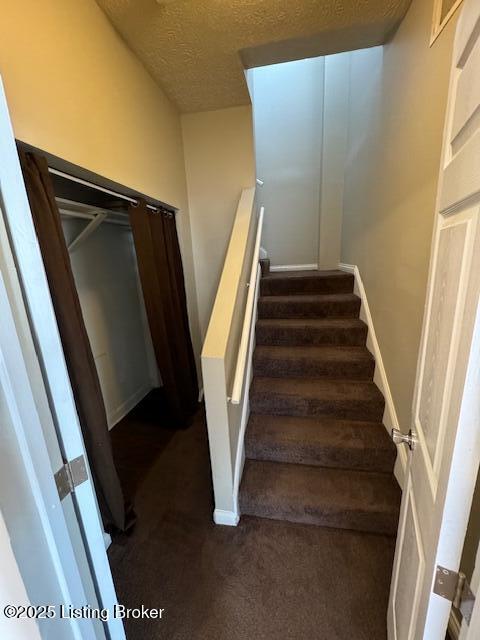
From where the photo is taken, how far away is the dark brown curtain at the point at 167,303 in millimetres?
2047

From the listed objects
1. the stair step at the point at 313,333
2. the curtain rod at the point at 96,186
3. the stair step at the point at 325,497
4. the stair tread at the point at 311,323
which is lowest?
the stair step at the point at 325,497

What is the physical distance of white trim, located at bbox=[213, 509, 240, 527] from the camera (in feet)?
5.36

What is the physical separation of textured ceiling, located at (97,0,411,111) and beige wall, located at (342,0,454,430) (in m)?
0.26

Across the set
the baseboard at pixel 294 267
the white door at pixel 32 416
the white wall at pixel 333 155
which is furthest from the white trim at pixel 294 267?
the white door at pixel 32 416

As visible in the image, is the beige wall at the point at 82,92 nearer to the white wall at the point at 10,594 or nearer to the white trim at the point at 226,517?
the white wall at the point at 10,594

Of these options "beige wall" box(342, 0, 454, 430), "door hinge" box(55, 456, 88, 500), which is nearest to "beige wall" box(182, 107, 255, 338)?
"beige wall" box(342, 0, 454, 430)

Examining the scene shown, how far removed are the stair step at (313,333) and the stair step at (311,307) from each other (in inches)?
4.5

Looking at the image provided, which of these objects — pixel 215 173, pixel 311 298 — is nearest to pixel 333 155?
pixel 215 173

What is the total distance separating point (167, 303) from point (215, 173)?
1.39 meters

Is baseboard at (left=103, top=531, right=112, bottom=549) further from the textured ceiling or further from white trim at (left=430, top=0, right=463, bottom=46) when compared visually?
white trim at (left=430, top=0, right=463, bottom=46)

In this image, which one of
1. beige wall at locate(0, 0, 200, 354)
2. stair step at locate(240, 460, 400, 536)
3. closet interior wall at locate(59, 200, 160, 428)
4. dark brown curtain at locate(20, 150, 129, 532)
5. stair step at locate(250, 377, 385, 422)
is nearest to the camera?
beige wall at locate(0, 0, 200, 354)

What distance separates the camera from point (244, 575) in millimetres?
1392

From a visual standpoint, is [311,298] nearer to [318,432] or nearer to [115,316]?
[318,432]

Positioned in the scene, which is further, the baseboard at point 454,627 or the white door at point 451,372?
the baseboard at point 454,627
